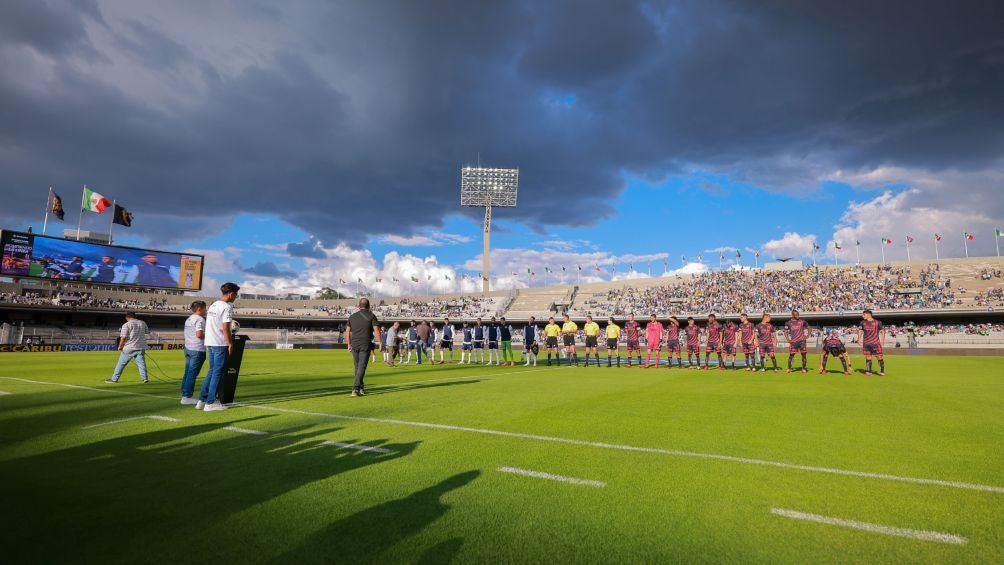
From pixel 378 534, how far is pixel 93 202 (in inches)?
2459

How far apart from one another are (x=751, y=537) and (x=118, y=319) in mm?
78084

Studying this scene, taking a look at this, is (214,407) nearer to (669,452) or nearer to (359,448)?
(359,448)

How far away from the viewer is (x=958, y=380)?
13.4 m

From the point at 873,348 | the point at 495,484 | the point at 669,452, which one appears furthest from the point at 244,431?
the point at 873,348

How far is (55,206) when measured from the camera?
48.2 meters

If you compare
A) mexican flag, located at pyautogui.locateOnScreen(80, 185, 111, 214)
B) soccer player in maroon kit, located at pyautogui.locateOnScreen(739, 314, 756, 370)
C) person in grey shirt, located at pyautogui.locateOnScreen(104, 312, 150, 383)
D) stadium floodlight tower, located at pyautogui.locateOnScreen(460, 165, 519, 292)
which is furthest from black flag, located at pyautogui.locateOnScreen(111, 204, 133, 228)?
soccer player in maroon kit, located at pyautogui.locateOnScreen(739, 314, 756, 370)

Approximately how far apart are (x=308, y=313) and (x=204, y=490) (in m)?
76.9

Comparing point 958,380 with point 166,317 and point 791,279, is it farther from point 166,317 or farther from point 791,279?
point 166,317

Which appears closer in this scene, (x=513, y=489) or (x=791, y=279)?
Result: (x=513, y=489)

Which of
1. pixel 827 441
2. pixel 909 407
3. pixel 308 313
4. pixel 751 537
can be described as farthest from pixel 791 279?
pixel 308 313

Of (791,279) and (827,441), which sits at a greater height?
(791,279)

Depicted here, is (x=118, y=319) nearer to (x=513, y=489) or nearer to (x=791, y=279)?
(x=513, y=489)

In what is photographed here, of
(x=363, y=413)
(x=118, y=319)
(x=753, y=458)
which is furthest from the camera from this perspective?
(x=118, y=319)

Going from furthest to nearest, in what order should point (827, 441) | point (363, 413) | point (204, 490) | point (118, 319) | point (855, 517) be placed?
1. point (118, 319)
2. point (363, 413)
3. point (827, 441)
4. point (204, 490)
5. point (855, 517)
